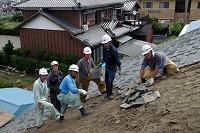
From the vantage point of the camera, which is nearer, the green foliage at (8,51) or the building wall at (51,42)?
the building wall at (51,42)

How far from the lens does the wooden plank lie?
7.70 m

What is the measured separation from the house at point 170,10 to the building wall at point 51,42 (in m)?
23.5

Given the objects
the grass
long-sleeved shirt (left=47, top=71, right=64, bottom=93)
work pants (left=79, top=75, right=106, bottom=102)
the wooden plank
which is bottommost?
the grass

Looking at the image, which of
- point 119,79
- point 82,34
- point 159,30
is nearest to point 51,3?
point 82,34

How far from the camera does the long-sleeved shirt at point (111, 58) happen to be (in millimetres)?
6121

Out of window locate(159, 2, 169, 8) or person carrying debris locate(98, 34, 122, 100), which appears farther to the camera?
window locate(159, 2, 169, 8)

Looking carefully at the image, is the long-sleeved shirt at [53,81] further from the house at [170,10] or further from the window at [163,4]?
the window at [163,4]

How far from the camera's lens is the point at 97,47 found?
17.7 m

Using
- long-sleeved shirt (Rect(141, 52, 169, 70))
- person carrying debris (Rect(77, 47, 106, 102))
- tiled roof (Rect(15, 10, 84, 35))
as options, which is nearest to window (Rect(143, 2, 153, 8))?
tiled roof (Rect(15, 10, 84, 35))

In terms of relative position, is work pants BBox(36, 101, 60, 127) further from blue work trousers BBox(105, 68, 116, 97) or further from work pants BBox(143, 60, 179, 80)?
work pants BBox(143, 60, 179, 80)

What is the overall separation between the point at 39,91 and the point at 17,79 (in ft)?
42.0

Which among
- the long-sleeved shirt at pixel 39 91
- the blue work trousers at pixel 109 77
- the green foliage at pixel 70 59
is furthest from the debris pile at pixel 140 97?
the green foliage at pixel 70 59

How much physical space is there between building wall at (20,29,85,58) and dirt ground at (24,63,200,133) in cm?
1212

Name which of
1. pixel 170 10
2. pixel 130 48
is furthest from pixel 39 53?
pixel 170 10
